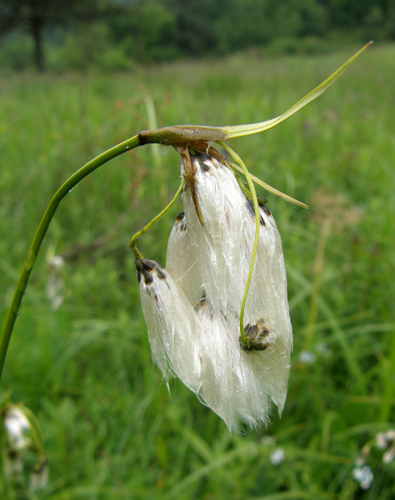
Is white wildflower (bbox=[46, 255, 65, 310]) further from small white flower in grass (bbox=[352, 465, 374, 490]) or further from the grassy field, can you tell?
small white flower in grass (bbox=[352, 465, 374, 490])

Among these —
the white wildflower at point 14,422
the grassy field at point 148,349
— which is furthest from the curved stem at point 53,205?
the white wildflower at point 14,422

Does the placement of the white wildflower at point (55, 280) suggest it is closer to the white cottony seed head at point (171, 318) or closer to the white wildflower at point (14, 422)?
the white wildflower at point (14, 422)

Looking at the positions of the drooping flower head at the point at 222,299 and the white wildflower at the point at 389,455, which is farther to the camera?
the white wildflower at the point at 389,455

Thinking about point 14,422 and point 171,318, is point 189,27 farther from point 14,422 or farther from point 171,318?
point 171,318

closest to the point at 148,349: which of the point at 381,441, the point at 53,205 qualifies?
the point at 381,441

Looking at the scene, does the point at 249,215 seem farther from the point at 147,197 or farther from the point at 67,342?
the point at 147,197

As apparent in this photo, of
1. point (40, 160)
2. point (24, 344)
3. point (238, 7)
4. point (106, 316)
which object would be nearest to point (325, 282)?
point (106, 316)
